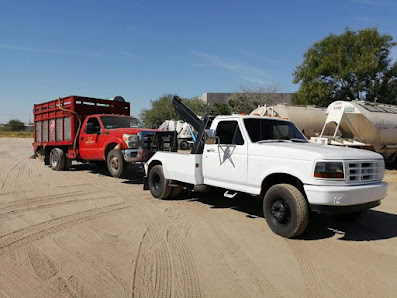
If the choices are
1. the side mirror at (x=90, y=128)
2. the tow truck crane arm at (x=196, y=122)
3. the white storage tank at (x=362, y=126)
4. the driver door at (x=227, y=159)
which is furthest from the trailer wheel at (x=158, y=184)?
the white storage tank at (x=362, y=126)

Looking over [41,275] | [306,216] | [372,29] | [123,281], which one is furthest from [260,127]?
[372,29]

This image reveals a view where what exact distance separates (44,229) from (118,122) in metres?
7.33

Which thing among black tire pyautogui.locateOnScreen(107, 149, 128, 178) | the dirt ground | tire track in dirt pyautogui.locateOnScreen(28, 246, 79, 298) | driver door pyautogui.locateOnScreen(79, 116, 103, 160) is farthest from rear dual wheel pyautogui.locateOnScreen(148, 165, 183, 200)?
driver door pyautogui.locateOnScreen(79, 116, 103, 160)

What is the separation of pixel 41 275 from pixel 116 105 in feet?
37.7

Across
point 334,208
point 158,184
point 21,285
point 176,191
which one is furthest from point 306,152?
point 158,184

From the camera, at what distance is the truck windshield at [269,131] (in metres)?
6.67

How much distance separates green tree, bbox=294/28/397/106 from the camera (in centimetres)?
2283

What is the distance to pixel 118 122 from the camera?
12.9m

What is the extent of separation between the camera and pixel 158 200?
8.52 meters

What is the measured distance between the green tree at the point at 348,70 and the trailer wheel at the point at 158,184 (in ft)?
60.2

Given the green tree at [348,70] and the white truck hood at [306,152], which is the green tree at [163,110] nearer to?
the green tree at [348,70]

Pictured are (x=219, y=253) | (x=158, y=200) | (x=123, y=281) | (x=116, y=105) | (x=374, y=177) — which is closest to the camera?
(x=123, y=281)

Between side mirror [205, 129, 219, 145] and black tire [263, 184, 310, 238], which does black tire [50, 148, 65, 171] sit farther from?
black tire [263, 184, 310, 238]

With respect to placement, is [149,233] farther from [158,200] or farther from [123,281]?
[158,200]
